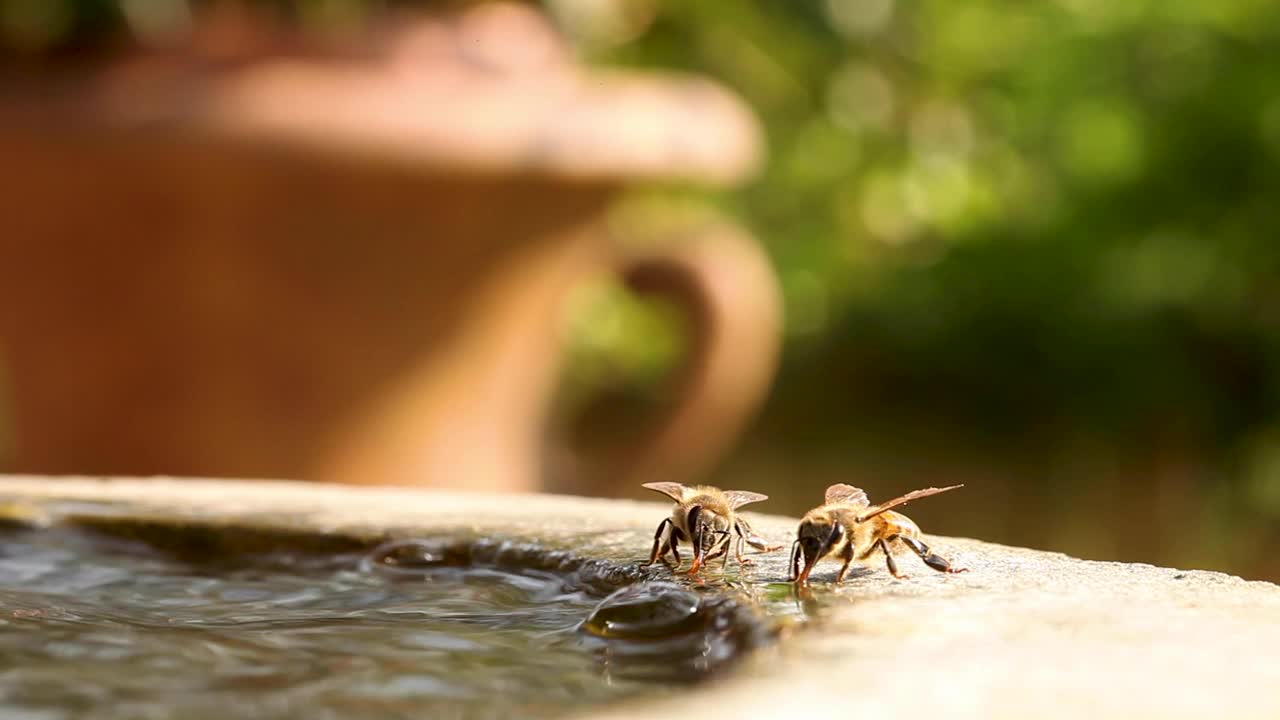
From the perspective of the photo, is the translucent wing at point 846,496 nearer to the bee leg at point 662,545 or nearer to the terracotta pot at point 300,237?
the bee leg at point 662,545

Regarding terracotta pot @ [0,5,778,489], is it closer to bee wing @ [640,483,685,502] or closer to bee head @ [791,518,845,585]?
bee wing @ [640,483,685,502]

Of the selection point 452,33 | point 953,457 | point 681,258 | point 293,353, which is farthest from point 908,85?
point 293,353

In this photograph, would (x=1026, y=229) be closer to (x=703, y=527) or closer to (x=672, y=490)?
(x=672, y=490)

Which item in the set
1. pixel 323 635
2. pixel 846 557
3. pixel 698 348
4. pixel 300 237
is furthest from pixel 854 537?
pixel 698 348

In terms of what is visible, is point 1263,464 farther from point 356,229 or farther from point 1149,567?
point 1149,567

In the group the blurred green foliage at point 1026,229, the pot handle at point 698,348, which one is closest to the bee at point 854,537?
the pot handle at point 698,348

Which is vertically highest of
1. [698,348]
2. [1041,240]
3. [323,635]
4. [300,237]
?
[1041,240]

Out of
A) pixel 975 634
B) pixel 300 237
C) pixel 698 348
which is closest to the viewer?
pixel 975 634
